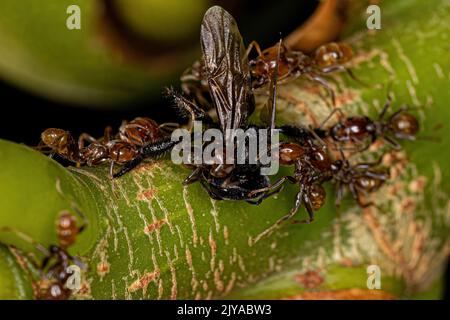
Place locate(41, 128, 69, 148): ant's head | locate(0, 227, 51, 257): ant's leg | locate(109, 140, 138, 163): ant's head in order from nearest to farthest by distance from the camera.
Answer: locate(0, 227, 51, 257): ant's leg < locate(109, 140, 138, 163): ant's head < locate(41, 128, 69, 148): ant's head

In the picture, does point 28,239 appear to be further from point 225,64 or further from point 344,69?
point 344,69

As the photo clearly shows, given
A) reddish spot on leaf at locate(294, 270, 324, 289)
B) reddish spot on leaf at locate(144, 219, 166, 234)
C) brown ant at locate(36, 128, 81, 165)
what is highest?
brown ant at locate(36, 128, 81, 165)

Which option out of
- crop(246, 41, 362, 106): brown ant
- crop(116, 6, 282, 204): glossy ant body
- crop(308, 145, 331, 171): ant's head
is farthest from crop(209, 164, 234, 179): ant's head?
crop(246, 41, 362, 106): brown ant

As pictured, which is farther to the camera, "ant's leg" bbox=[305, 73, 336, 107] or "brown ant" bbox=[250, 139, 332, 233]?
"ant's leg" bbox=[305, 73, 336, 107]

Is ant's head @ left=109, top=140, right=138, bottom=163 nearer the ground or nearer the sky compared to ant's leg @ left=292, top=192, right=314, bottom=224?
nearer the sky

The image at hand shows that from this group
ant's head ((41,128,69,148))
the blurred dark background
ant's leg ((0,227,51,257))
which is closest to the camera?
ant's leg ((0,227,51,257))

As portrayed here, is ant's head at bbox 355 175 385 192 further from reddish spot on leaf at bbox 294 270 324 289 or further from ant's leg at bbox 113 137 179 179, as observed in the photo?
ant's leg at bbox 113 137 179 179
